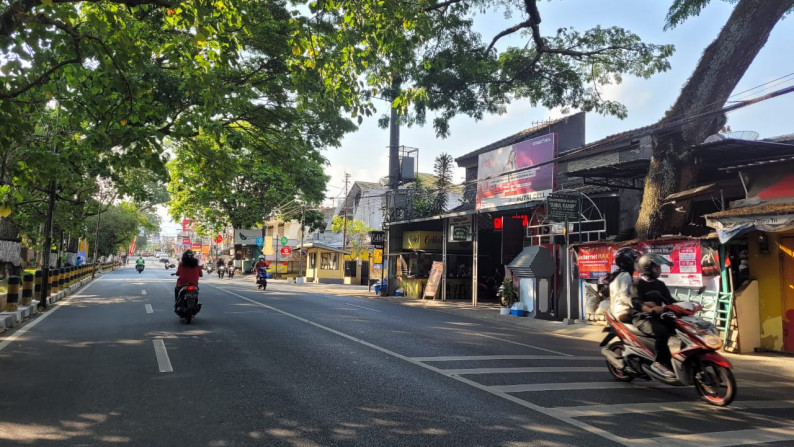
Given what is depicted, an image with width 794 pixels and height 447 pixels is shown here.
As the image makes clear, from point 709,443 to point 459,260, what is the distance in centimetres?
2148

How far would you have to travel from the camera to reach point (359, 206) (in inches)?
1855

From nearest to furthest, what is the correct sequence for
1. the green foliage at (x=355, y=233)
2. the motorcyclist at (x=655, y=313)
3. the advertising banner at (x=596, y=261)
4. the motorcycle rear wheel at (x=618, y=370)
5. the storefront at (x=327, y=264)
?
the motorcyclist at (x=655, y=313) < the motorcycle rear wheel at (x=618, y=370) < the advertising banner at (x=596, y=261) < the green foliage at (x=355, y=233) < the storefront at (x=327, y=264)

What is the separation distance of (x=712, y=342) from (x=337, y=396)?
4171 mm

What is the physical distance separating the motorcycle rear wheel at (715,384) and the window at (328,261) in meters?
38.6

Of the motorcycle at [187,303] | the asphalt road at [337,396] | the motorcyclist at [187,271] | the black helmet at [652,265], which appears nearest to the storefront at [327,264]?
the motorcyclist at [187,271]

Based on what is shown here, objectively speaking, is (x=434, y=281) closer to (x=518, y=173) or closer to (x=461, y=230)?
(x=461, y=230)

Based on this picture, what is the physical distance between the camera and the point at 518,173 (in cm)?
1741

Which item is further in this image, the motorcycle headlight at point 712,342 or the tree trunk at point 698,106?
the tree trunk at point 698,106

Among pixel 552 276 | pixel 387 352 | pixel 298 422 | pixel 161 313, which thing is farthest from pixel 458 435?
pixel 552 276

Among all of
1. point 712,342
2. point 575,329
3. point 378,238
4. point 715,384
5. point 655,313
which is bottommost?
point 575,329

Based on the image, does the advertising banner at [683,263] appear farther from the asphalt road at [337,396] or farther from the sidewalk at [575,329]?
the asphalt road at [337,396]

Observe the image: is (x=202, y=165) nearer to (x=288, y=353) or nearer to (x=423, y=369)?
(x=288, y=353)

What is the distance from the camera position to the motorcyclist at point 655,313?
5.78 meters

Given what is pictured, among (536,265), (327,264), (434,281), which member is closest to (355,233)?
(327,264)
